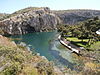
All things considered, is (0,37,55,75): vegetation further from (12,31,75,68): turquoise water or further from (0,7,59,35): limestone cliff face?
(0,7,59,35): limestone cliff face

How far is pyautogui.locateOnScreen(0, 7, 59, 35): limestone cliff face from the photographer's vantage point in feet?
369

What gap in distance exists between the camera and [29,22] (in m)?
123

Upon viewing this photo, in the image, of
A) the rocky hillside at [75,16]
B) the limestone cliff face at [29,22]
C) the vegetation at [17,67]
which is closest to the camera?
the vegetation at [17,67]

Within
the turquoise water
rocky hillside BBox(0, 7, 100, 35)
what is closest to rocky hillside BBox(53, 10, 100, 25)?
rocky hillside BBox(0, 7, 100, 35)

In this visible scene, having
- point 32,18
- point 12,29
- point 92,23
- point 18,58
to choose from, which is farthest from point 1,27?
point 18,58

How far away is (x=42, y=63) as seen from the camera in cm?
2041

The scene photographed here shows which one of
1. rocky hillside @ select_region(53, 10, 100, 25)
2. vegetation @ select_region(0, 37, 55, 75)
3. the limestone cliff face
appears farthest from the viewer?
rocky hillside @ select_region(53, 10, 100, 25)

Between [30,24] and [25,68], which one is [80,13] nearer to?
[30,24]

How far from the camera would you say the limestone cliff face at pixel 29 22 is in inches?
4427

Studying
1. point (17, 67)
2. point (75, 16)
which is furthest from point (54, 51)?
point (75, 16)

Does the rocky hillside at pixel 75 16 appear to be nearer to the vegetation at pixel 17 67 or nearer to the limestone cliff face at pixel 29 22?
the limestone cliff face at pixel 29 22

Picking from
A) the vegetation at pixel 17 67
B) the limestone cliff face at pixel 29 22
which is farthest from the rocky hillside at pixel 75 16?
the vegetation at pixel 17 67

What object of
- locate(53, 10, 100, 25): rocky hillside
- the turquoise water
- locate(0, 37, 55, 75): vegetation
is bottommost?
locate(53, 10, 100, 25): rocky hillside

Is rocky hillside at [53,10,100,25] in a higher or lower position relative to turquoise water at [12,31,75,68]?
lower
